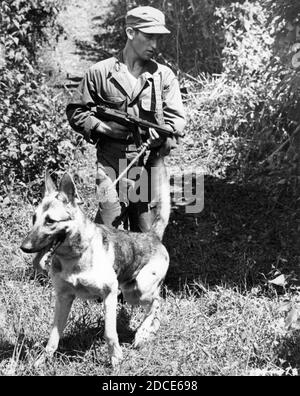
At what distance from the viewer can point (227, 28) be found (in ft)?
32.5

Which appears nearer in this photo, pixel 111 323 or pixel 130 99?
pixel 111 323

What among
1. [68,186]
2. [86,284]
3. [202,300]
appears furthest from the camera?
[202,300]

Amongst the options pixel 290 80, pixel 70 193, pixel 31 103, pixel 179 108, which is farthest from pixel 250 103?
pixel 70 193

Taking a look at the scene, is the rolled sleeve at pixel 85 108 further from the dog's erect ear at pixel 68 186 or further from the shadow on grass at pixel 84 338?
the shadow on grass at pixel 84 338

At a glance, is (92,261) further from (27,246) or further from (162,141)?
(162,141)

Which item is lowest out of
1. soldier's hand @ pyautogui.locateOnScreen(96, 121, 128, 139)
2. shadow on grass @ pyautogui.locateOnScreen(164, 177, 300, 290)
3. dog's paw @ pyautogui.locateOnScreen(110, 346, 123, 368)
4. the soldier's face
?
shadow on grass @ pyautogui.locateOnScreen(164, 177, 300, 290)

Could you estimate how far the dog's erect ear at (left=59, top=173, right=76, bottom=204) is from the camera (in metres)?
4.34

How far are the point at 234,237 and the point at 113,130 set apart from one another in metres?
2.40

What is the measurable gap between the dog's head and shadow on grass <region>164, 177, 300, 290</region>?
1.97 m

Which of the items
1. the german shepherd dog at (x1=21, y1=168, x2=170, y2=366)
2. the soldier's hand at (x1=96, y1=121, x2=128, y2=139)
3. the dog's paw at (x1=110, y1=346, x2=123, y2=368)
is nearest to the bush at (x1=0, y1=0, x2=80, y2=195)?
the soldier's hand at (x1=96, y1=121, x2=128, y2=139)

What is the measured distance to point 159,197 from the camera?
533 cm

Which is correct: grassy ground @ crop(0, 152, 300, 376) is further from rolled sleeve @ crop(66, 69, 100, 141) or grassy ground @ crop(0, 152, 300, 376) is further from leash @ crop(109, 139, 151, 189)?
rolled sleeve @ crop(66, 69, 100, 141)

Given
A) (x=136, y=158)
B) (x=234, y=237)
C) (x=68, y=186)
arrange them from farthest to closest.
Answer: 1. (x=234, y=237)
2. (x=136, y=158)
3. (x=68, y=186)

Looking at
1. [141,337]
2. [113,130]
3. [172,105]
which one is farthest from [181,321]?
[172,105]
